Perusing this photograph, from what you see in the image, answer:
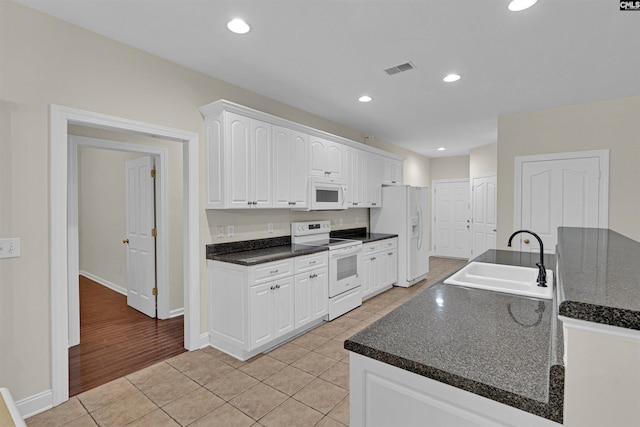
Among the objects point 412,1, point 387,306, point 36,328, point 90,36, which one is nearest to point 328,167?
point 387,306

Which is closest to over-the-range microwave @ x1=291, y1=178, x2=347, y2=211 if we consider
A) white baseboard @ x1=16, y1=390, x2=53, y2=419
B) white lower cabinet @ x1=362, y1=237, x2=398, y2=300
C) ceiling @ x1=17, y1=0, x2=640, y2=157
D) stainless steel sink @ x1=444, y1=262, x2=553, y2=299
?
white lower cabinet @ x1=362, y1=237, x2=398, y2=300

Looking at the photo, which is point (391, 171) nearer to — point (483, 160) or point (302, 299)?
point (483, 160)

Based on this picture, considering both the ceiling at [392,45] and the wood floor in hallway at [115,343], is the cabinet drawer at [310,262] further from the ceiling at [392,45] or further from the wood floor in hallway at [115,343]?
the ceiling at [392,45]

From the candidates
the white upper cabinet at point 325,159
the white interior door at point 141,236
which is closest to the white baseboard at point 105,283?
the white interior door at point 141,236

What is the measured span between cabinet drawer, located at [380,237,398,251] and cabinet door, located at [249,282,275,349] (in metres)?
2.42

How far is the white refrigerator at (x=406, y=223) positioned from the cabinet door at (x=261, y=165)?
271cm

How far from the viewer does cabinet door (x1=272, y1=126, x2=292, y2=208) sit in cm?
340

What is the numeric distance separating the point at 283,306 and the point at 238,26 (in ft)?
8.00

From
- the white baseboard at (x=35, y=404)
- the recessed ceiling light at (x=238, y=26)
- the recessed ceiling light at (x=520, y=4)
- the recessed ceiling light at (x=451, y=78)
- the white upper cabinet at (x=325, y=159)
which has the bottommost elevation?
the white baseboard at (x=35, y=404)

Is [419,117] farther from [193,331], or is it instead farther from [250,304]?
[193,331]

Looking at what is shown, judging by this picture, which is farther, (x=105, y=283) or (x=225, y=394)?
(x=105, y=283)

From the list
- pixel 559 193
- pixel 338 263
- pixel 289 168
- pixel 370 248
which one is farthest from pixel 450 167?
pixel 289 168

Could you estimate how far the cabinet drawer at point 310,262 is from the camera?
322cm

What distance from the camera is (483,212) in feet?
22.3
